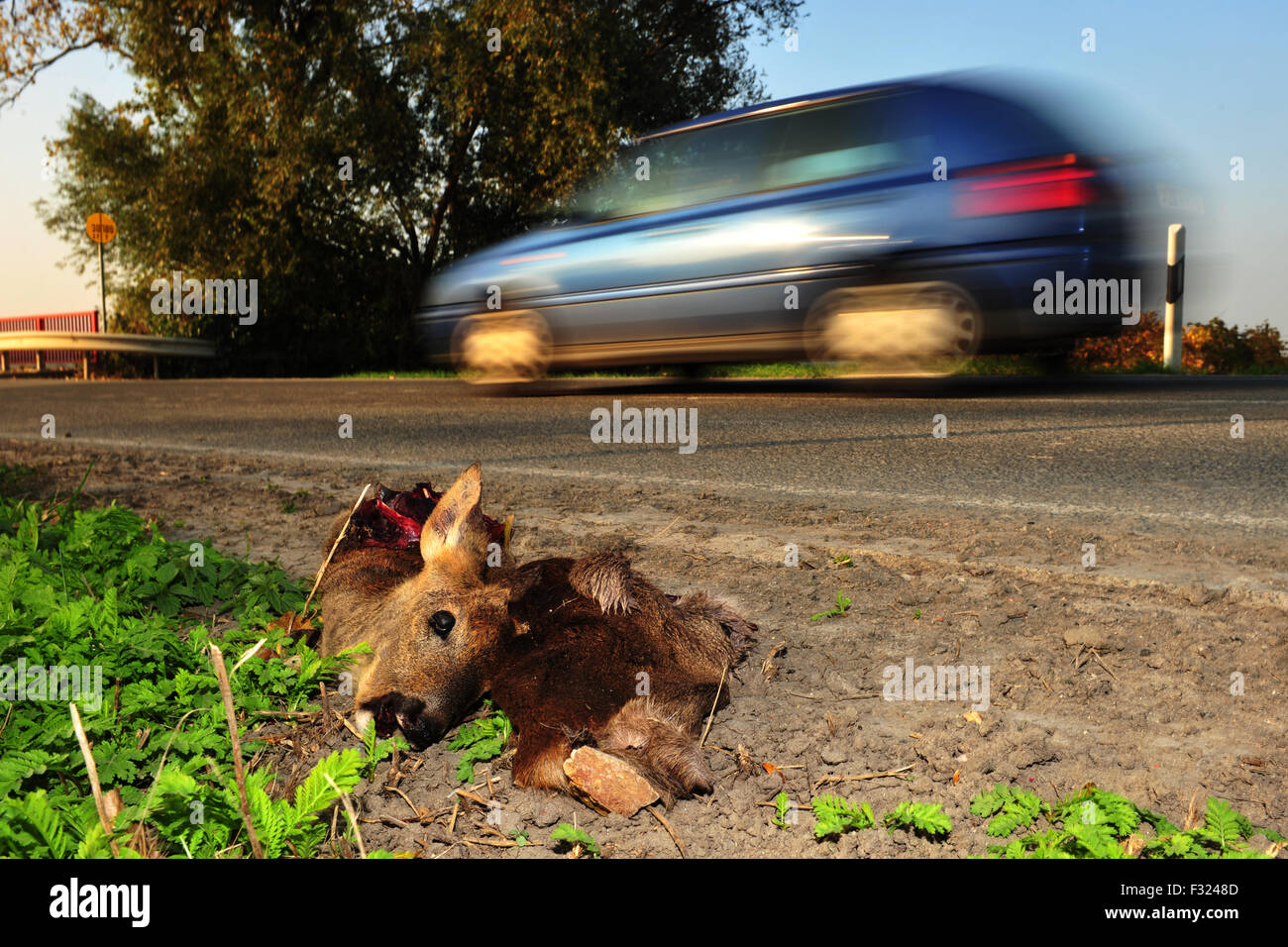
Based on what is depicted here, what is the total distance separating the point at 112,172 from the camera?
2323 centimetres

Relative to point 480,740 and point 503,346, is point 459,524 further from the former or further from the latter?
point 503,346

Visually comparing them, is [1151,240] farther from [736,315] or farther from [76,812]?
[76,812]

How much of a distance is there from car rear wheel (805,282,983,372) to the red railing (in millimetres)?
19438

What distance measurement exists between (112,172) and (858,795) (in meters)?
26.3

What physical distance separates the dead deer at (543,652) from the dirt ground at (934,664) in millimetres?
88

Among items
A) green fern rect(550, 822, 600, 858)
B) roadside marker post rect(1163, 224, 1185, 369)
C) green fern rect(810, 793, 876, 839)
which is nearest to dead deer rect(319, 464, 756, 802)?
green fern rect(550, 822, 600, 858)

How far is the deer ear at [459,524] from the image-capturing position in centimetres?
221

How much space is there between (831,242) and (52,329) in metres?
29.0

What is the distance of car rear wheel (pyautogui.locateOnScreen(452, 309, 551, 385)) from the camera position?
9633mm

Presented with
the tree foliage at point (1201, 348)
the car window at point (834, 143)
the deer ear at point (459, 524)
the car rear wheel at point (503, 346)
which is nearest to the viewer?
the deer ear at point (459, 524)

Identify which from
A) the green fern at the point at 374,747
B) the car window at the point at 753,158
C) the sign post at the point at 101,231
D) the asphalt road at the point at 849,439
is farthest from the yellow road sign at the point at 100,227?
the green fern at the point at 374,747

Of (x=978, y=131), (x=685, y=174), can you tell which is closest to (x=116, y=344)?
(x=685, y=174)

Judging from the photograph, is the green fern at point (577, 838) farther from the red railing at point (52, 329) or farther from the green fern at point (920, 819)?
the red railing at point (52, 329)
